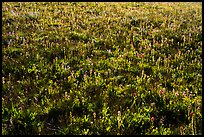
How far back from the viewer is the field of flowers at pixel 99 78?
5535 mm

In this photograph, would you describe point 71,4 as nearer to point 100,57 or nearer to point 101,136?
point 100,57

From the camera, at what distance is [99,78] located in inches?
281

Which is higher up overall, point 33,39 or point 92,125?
point 33,39

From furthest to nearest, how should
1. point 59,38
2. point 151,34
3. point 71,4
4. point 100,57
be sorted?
1. point 71,4
2. point 151,34
3. point 59,38
4. point 100,57

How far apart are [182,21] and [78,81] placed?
860 centimetres

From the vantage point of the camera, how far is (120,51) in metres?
9.32

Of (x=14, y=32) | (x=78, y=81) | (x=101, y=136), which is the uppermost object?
(x=14, y=32)

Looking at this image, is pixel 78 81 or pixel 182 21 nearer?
pixel 78 81

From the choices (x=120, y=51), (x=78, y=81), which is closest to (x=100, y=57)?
(x=120, y=51)

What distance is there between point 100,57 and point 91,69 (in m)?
1.15

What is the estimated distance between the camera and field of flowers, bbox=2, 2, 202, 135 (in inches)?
218

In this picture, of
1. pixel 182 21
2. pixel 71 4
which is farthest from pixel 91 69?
pixel 71 4

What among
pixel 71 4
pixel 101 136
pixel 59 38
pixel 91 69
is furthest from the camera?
pixel 71 4

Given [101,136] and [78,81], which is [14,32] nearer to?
[78,81]
